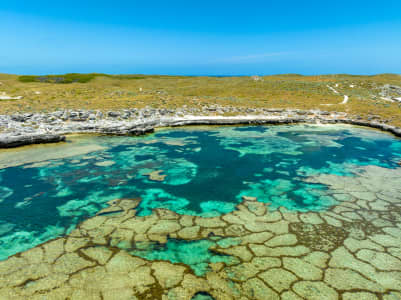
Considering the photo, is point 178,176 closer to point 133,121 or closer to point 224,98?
point 133,121

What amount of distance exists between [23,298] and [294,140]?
75.3ft

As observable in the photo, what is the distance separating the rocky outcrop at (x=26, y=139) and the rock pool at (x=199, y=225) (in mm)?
1018

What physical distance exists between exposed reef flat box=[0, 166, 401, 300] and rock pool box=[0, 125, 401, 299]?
0.04 m

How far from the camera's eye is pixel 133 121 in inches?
1119

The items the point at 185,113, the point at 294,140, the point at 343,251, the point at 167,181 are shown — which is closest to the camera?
the point at 343,251

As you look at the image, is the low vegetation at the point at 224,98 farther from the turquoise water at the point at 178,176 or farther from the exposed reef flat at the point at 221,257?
the exposed reef flat at the point at 221,257

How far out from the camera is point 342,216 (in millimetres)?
10133

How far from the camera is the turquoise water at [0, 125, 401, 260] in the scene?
10610 mm

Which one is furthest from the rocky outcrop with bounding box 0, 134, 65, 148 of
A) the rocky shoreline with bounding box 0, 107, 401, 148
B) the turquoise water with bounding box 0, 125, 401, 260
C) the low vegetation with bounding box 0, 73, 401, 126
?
the low vegetation with bounding box 0, 73, 401, 126

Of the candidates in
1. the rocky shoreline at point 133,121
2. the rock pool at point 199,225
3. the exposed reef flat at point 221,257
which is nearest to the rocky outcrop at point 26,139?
the rocky shoreline at point 133,121

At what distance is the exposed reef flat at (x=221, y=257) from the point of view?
645 cm

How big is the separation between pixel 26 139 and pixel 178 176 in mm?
13895

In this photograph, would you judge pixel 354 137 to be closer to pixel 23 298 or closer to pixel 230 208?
pixel 230 208

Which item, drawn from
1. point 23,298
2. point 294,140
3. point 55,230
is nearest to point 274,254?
point 23,298
